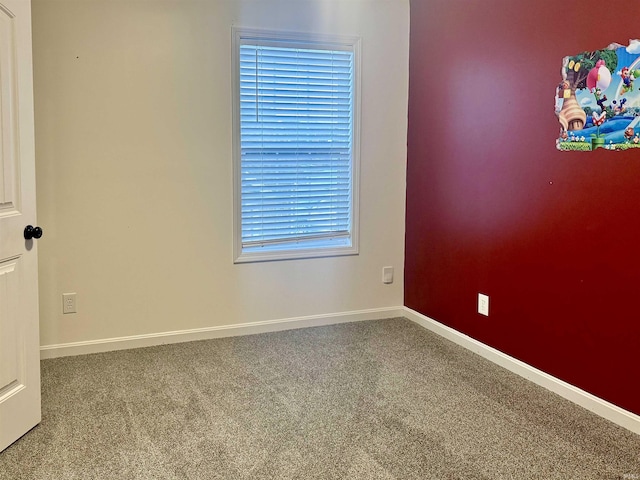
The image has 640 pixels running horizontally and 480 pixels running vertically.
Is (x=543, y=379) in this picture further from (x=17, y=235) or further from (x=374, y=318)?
(x=17, y=235)

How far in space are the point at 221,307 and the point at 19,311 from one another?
1539 millimetres

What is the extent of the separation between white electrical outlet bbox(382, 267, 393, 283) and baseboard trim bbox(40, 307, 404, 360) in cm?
22

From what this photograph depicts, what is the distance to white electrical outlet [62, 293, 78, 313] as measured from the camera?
11.2 ft

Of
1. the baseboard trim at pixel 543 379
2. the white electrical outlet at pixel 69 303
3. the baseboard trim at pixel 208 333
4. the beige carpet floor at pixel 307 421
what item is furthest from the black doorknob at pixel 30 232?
the baseboard trim at pixel 543 379

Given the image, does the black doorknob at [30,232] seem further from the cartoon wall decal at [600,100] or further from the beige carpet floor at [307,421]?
the cartoon wall decal at [600,100]

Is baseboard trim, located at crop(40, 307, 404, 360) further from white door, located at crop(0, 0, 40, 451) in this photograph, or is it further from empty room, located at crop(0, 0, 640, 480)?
white door, located at crop(0, 0, 40, 451)

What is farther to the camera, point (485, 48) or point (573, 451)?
point (485, 48)

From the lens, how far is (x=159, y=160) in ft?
11.6

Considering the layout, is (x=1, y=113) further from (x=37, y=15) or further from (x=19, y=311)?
(x=37, y=15)

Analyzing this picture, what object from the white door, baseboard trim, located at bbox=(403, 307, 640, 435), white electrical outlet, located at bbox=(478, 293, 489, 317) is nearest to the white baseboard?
baseboard trim, located at bbox=(403, 307, 640, 435)

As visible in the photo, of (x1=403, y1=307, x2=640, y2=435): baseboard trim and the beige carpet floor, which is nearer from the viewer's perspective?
the beige carpet floor

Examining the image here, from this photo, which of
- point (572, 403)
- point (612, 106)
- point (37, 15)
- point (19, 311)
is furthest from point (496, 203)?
point (37, 15)

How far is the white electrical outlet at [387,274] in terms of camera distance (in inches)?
166

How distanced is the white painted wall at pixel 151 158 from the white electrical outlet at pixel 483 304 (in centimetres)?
117
